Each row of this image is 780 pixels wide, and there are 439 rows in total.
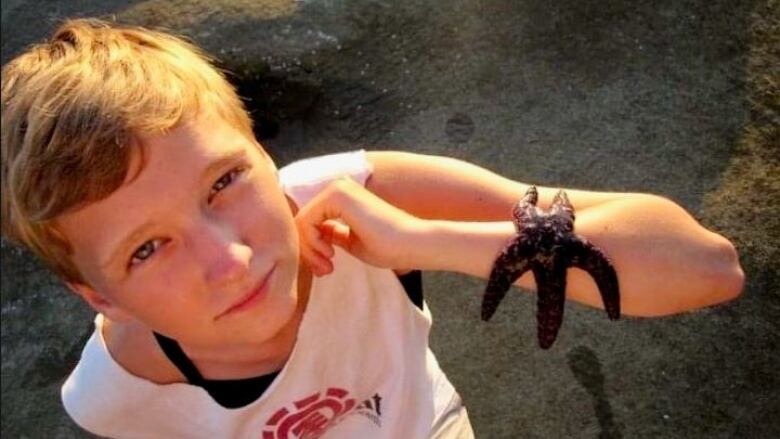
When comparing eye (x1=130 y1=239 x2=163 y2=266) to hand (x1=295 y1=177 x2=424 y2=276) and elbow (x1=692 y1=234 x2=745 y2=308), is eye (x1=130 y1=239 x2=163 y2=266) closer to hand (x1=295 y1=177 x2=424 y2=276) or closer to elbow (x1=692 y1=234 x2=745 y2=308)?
hand (x1=295 y1=177 x2=424 y2=276)

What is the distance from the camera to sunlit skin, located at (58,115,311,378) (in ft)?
3.84

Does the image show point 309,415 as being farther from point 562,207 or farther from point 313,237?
point 562,207

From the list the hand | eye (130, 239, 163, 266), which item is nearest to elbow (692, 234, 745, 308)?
the hand

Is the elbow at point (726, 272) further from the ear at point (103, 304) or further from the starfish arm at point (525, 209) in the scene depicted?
the ear at point (103, 304)

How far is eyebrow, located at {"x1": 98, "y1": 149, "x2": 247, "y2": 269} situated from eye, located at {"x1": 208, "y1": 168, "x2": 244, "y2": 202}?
1 cm

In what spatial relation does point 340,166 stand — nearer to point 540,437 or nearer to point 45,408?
point 540,437


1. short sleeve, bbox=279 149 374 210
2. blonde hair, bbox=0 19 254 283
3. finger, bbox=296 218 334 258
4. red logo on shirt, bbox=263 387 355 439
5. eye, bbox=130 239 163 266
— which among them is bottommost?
red logo on shirt, bbox=263 387 355 439

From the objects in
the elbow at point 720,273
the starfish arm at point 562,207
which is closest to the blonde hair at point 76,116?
the starfish arm at point 562,207

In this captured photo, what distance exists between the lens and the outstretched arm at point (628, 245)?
1.23 metres

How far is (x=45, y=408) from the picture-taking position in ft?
7.34

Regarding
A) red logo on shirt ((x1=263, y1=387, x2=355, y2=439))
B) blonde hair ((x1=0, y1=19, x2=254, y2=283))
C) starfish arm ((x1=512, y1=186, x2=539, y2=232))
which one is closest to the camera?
blonde hair ((x1=0, y1=19, x2=254, y2=283))

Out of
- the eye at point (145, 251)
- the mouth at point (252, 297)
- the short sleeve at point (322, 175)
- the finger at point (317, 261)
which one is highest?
the eye at point (145, 251)

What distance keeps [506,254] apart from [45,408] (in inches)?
58.0

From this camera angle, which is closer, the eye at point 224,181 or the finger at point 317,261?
the eye at point 224,181
